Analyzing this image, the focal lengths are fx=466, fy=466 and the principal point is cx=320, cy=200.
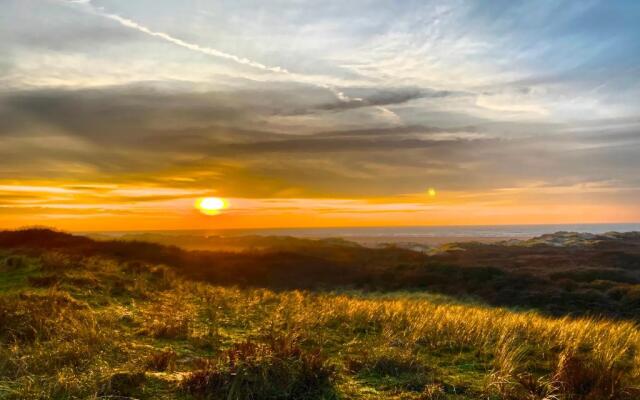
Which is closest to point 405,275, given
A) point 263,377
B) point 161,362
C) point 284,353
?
point 284,353

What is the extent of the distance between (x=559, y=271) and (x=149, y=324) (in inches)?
1249

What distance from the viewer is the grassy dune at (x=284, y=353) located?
6375 millimetres

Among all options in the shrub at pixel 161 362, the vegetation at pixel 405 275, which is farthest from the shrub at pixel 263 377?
the vegetation at pixel 405 275

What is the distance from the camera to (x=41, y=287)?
570 inches

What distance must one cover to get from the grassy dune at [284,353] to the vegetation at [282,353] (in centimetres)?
3

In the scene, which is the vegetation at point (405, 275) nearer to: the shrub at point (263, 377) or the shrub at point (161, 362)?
the shrub at point (161, 362)

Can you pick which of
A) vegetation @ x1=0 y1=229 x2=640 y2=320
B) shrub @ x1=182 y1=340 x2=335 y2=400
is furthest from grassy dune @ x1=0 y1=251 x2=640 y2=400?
vegetation @ x1=0 y1=229 x2=640 y2=320

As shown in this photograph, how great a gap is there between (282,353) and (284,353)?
0.13 feet

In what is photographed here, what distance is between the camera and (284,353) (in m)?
7.13

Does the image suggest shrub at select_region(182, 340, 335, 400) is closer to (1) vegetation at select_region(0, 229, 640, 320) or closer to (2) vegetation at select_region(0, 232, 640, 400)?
(2) vegetation at select_region(0, 232, 640, 400)

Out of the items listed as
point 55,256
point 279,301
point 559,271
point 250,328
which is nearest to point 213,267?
point 55,256

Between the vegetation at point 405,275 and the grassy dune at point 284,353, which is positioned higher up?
the grassy dune at point 284,353

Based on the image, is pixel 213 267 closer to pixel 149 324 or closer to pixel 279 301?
pixel 279 301

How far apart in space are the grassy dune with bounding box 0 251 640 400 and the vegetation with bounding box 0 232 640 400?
0.03m
